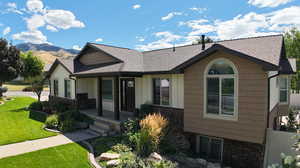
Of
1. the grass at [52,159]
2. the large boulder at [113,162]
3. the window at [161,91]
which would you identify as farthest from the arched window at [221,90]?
the grass at [52,159]

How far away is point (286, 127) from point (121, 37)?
19.2 meters

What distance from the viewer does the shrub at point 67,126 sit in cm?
1005

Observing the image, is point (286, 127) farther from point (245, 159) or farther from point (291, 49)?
point (291, 49)

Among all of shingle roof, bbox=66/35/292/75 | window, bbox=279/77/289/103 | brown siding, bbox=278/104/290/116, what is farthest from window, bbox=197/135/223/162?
window, bbox=279/77/289/103

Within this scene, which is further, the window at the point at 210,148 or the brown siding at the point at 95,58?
the brown siding at the point at 95,58

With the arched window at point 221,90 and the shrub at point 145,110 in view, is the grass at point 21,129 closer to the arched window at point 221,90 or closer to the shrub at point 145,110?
the shrub at point 145,110

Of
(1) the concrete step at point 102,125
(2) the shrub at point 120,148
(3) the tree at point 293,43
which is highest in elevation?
(3) the tree at point 293,43

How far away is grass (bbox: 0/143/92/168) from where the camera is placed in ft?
20.0

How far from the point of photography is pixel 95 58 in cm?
1346

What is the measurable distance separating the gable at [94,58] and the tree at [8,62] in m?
13.1

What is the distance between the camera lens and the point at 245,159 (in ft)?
23.3

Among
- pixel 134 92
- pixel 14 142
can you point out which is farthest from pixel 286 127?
pixel 14 142

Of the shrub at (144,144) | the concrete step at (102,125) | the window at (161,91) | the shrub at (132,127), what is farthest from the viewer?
the concrete step at (102,125)

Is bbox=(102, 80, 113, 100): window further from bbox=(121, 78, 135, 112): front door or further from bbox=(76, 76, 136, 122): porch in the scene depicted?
bbox=(121, 78, 135, 112): front door
